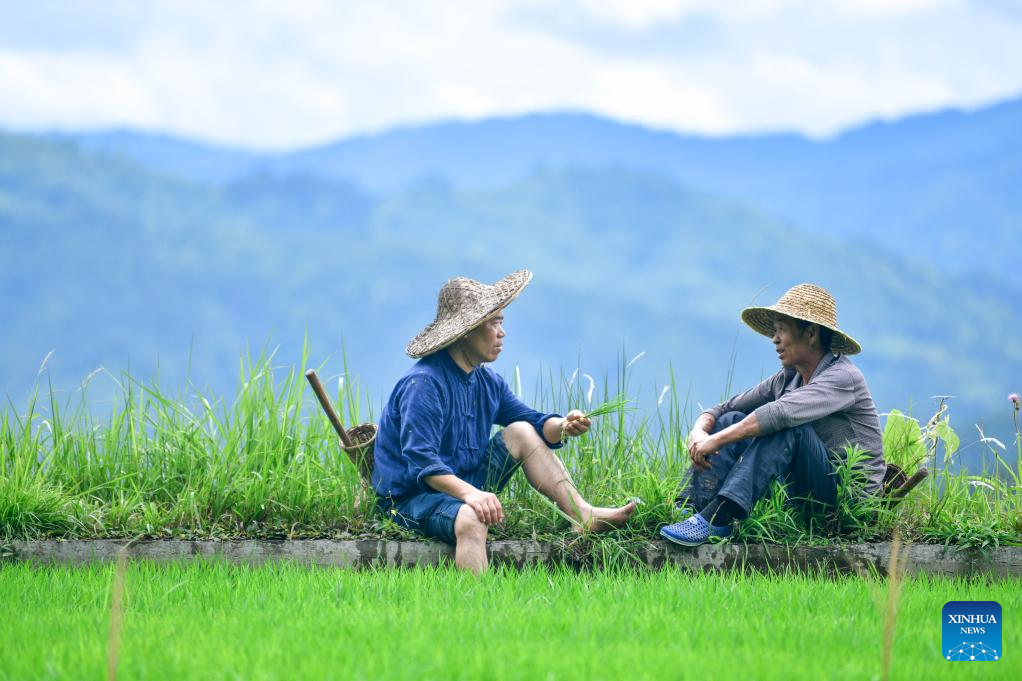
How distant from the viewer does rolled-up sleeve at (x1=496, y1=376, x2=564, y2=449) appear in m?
6.30

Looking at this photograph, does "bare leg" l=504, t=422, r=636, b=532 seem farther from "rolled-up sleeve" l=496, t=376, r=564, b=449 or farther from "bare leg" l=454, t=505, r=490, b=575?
"bare leg" l=454, t=505, r=490, b=575

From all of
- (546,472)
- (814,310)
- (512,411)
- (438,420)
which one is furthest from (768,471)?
(438,420)

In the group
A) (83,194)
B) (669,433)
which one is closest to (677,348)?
(83,194)

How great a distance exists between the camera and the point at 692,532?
598 cm

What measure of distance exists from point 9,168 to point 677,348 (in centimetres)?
8014

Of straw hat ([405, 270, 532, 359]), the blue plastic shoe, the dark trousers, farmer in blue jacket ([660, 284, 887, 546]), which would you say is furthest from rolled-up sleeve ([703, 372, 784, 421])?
straw hat ([405, 270, 532, 359])

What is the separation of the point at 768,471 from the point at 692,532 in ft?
1.66

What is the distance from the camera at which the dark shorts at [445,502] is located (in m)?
5.81

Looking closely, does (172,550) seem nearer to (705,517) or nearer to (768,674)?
(705,517)

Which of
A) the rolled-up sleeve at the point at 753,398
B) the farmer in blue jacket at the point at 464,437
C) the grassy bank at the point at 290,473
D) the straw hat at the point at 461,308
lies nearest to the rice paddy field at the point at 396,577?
the grassy bank at the point at 290,473

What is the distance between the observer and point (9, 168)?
131m

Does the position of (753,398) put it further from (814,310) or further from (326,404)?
(326,404)

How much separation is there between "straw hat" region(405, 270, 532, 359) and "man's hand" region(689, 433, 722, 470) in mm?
1213

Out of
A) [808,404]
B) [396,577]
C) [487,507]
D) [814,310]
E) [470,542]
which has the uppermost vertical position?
[814,310]
